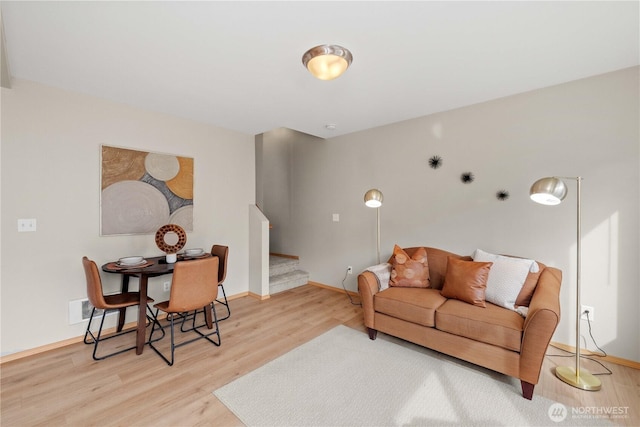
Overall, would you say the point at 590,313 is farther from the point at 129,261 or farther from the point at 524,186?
the point at 129,261

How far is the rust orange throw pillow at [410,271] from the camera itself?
2984 millimetres

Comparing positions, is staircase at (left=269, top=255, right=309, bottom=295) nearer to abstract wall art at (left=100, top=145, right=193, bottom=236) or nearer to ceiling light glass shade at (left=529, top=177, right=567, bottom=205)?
abstract wall art at (left=100, top=145, right=193, bottom=236)

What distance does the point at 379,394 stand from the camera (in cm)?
202

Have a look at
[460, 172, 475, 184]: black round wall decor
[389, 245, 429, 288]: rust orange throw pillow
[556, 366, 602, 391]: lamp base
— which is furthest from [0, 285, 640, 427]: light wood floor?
[460, 172, 475, 184]: black round wall decor

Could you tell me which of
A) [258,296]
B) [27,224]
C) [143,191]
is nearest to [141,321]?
[27,224]

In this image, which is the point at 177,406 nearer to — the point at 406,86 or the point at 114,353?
the point at 114,353

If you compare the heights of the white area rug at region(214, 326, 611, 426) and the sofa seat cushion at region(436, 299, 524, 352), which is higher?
the sofa seat cushion at region(436, 299, 524, 352)

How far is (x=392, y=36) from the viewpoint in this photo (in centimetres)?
187

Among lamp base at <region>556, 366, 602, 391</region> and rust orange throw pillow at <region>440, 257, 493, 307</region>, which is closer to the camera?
lamp base at <region>556, 366, 602, 391</region>

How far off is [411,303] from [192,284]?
1.96 metres

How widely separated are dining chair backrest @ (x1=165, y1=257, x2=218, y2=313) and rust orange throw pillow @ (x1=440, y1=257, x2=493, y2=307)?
2203mm

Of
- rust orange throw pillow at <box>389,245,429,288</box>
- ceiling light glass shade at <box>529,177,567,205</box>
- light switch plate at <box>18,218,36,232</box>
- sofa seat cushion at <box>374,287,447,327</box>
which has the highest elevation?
ceiling light glass shade at <box>529,177,567,205</box>

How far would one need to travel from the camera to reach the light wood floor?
1.80 m

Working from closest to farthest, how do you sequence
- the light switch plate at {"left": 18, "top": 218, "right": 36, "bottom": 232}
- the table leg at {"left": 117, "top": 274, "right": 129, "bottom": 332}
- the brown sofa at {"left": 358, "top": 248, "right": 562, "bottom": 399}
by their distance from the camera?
the brown sofa at {"left": 358, "top": 248, "right": 562, "bottom": 399} < the light switch plate at {"left": 18, "top": 218, "right": 36, "bottom": 232} < the table leg at {"left": 117, "top": 274, "right": 129, "bottom": 332}
